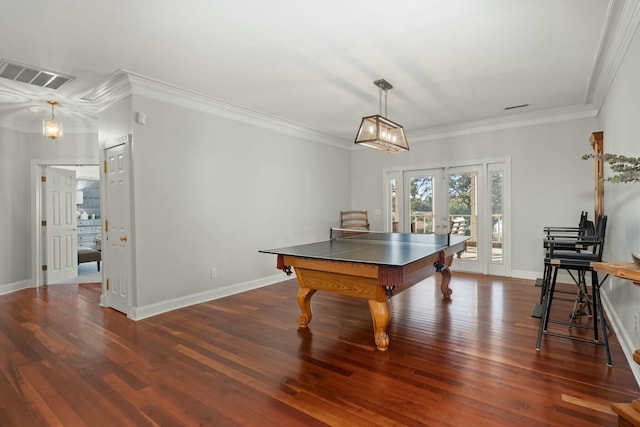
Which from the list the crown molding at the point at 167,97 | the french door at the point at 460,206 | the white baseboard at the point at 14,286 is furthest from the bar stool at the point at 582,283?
the white baseboard at the point at 14,286

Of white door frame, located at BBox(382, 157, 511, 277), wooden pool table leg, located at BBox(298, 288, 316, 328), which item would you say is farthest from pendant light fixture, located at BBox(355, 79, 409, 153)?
white door frame, located at BBox(382, 157, 511, 277)

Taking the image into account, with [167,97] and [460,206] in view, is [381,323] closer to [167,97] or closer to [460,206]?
[167,97]

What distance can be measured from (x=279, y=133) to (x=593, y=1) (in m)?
4.13

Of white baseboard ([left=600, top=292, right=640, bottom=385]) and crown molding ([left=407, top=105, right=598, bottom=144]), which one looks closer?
white baseboard ([left=600, top=292, right=640, bottom=385])

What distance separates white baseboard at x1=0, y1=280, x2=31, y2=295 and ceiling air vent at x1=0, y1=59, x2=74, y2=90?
3.26 m

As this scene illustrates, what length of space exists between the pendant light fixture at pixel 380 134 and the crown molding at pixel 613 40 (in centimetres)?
184

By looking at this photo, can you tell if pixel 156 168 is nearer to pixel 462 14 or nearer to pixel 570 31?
pixel 462 14

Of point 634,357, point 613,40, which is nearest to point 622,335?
point 634,357

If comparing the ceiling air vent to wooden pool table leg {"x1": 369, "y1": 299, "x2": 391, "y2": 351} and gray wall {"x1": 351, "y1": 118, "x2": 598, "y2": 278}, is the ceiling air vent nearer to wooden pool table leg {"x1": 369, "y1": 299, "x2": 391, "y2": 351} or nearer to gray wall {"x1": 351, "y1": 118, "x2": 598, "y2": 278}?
wooden pool table leg {"x1": 369, "y1": 299, "x2": 391, "y2": 351}

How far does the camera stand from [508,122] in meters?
5.53

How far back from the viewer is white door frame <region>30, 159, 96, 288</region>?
542cm

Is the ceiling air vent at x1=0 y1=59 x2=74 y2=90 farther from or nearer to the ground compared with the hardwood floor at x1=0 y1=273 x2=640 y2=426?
farther from the ground

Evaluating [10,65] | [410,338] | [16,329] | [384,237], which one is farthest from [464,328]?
[10,65]

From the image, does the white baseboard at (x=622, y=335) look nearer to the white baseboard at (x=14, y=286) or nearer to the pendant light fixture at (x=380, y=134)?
the pendant light fixture at (x=380, y=134)
